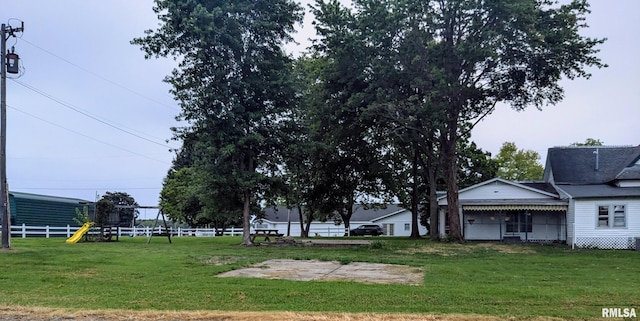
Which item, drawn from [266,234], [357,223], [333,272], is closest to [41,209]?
[266,234]

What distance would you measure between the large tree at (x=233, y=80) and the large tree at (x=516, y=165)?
1545 inches

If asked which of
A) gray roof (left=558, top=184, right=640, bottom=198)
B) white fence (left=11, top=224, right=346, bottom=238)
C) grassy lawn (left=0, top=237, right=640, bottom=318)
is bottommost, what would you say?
white fence (left=11, top=224, right=346, bottom=238)

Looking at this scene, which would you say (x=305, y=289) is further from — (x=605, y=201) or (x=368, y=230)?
(x=368, y=230)

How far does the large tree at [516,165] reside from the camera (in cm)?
5847

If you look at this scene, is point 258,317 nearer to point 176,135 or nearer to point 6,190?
point 6,190

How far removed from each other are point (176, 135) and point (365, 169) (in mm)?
14245

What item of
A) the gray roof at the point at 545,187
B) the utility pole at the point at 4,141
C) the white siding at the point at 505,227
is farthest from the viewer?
the gray roof at the point at 545,187

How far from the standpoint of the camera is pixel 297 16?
86.7 ft

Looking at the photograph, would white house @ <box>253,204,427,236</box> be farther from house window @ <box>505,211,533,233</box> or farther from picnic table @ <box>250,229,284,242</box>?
house window @ <box>505,211,533,233</box>

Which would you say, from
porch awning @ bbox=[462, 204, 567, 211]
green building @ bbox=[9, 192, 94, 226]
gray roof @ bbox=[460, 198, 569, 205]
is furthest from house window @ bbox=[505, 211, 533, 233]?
green building @ bbox=[9, 192, 94, 226]

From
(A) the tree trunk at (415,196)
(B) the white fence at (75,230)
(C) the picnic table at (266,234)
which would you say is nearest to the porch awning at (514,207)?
(A) the tree trunk at (415,196)

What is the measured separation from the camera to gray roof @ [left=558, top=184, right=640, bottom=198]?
1013 inches

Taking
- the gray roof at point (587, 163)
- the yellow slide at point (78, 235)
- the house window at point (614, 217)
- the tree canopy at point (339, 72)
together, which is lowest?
the yellow slide at point (78, 235)

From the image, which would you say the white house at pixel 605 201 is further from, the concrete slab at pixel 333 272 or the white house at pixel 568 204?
the concrete slab at pixel 333 272
